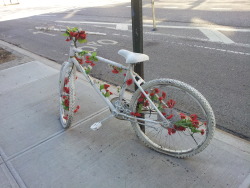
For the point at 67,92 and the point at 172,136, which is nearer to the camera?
the point at 172,136

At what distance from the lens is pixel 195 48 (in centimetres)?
650

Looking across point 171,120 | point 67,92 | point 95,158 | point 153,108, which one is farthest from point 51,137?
point 171,120

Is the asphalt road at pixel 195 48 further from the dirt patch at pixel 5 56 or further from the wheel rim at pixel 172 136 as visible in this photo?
the dirt patch at pixel 5 56

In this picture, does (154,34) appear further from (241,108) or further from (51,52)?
(241,108)

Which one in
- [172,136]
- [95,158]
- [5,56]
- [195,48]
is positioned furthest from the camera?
[5,56]

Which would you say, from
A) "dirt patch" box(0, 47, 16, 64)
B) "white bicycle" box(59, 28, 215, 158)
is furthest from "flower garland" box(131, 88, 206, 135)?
"dirt patch" box(0, 47, 16, 64)

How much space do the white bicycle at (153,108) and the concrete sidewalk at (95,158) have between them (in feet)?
0.62

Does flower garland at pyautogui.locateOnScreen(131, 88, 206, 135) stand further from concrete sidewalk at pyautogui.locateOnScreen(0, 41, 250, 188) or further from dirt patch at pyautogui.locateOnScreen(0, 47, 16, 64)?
dirt patch at pyautogui.locateOnScreen(0, 47, 16, 64)

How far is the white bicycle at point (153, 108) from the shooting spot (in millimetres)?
2410

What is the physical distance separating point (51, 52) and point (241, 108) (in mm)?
5800

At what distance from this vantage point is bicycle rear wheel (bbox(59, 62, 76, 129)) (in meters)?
3.15

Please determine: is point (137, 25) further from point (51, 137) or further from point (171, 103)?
point (51, 137)

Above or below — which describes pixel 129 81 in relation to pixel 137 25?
below

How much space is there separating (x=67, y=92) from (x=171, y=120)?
4.88 ft
